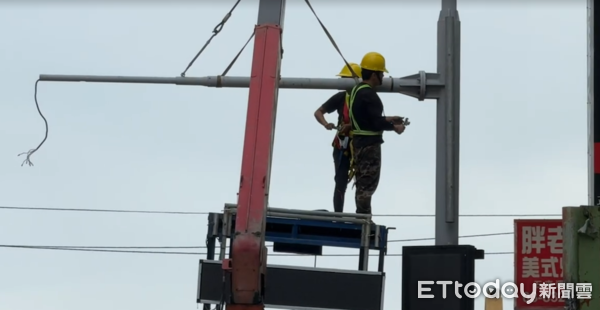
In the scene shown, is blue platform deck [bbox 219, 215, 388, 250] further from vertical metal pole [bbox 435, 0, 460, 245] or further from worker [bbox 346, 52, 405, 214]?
worker [bbox 346, 52, 405, 214]

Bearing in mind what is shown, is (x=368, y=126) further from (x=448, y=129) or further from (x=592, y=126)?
(x=592, y=126)

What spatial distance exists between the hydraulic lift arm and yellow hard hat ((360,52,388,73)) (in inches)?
148

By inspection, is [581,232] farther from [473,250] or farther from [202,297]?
[202,297]

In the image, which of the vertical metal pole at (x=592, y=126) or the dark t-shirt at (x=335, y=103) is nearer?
the vertical metal pole at (x=592, y=126)

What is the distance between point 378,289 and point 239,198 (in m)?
2.29

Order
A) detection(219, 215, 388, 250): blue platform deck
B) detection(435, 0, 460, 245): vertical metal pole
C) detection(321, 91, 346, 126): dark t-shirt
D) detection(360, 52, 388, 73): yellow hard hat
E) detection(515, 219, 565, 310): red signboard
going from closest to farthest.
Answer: detection(515, 219, 565, 310): red signboard → detection(435, 0, 460, 245): vertical metal pole → detection(219, 215, 388, 250): blue platform deck → detection(360, 52, 388, 73): yellow hard hat → detection(321, 91, 346, 126): dark t-shirt

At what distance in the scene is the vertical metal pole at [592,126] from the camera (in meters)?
9.98

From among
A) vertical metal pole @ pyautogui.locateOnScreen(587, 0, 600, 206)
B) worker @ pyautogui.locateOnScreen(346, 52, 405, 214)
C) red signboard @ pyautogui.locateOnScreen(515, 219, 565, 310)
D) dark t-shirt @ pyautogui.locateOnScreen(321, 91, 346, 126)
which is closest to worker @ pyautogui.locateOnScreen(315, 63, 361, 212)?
dark t-shirt @ pyautogui.locateOnScreen(321, 91, 346, 126)

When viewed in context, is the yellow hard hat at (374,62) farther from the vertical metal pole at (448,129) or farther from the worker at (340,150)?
the vertical metal pole at (448,129)

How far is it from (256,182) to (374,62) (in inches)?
176

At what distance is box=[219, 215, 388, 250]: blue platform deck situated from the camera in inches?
402

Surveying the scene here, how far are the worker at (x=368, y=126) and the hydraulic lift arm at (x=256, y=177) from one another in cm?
370

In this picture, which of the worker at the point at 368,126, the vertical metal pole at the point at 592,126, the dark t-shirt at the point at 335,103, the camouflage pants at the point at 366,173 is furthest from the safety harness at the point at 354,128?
the vertical metal pole at the point at 592,126

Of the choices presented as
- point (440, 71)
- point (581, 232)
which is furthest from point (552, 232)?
point (581, 232)
